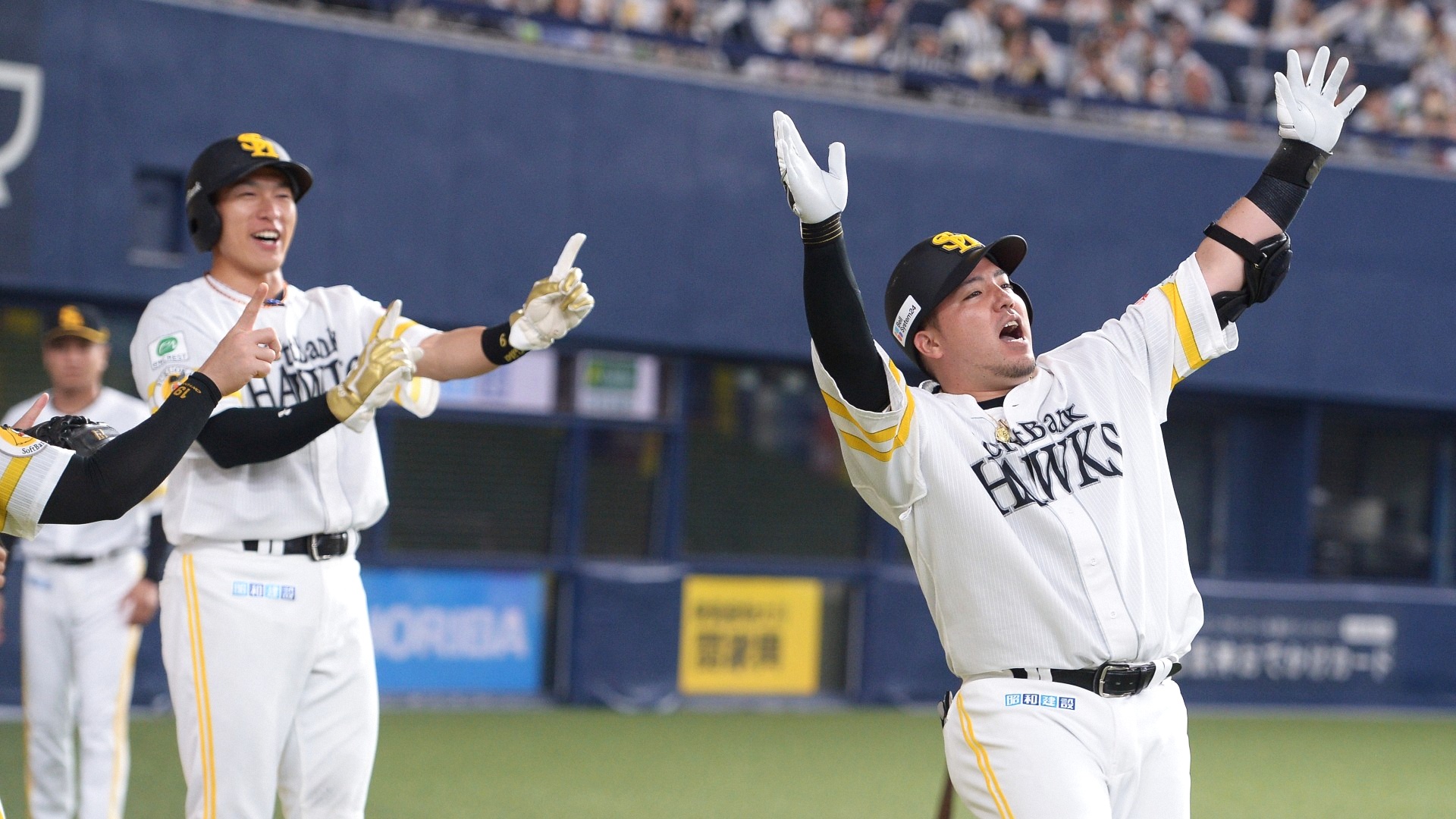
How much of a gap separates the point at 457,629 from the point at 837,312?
800cm

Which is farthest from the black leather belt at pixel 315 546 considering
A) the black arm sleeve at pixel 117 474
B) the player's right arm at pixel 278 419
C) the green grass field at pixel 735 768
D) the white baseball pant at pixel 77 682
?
the green grass field at pixel 735 768

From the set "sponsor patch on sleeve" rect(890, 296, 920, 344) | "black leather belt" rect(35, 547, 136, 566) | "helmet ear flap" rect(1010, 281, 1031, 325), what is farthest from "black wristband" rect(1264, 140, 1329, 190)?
"black leather belt" rect(35, 547, 136, 566)

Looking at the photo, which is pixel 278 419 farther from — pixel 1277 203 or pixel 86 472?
pixel 1277 203

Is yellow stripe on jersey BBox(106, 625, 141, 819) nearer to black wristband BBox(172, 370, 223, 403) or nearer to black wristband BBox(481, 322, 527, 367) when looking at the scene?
black wristband BBox(481, 322, 527, 367)

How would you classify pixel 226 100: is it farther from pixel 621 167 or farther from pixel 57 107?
pixel 621 167

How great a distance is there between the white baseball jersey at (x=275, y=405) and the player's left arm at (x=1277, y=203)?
231cm

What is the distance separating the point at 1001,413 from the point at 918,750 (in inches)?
247

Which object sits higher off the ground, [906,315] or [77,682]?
[906,315]

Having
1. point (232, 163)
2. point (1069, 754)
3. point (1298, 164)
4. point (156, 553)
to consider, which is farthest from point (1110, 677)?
point (156, 553)

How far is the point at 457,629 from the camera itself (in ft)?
34.9

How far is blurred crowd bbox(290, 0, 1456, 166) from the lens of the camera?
37.0ft

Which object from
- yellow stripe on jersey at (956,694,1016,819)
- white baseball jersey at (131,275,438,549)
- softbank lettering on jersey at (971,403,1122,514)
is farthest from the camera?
white baseball jersey at (131,275,438,549)

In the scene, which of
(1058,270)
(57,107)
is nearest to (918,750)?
(1058,270)

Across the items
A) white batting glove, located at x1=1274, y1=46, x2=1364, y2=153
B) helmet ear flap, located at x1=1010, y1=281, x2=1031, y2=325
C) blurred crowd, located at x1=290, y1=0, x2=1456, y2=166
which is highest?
blurred crowd, located at x1=290, y1=0, x2=1456, y2=166
